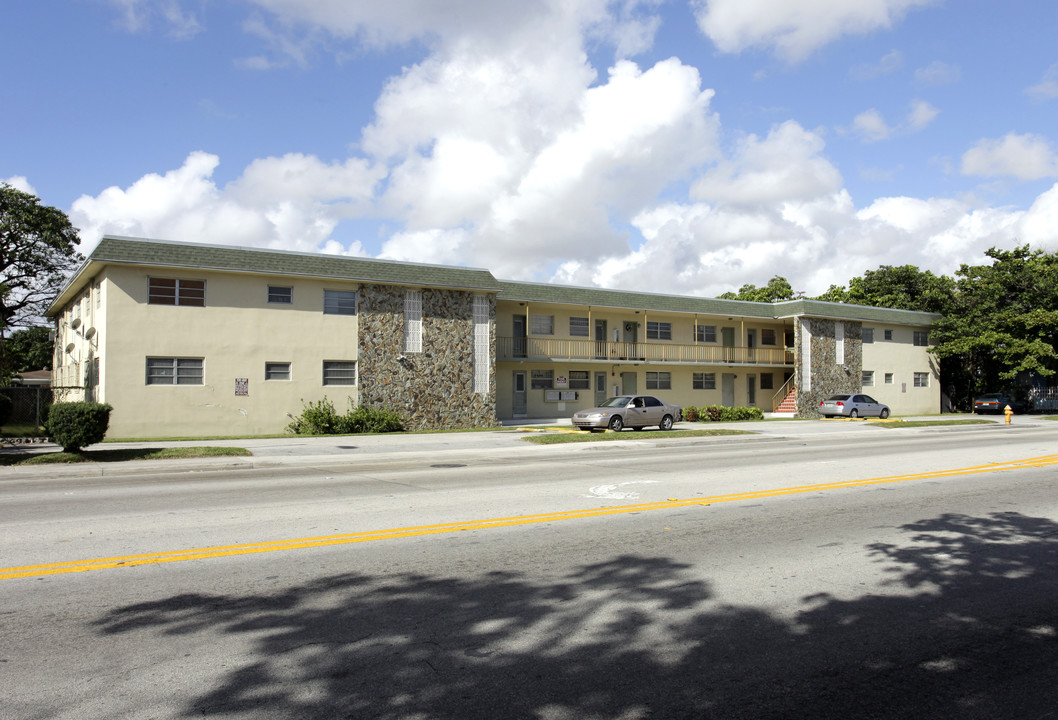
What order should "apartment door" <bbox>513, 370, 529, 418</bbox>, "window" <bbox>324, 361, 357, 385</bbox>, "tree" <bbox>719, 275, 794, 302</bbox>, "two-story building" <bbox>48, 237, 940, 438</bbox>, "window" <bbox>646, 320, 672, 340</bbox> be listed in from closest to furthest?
"two-story building" <bbox>48, 237, 940, 438</bbox>
"window" <bbox>324, 361, 357, 385</bbox>
"apartment door" <bbox>513, 370, 529, 418</bbox>
"window" <bbox>646, 320, 672, 340</bbox>
"tree" <bbox>719, 275, 794, 302</bbox>

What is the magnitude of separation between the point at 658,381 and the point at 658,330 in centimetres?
278

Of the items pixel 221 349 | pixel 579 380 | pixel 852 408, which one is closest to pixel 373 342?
pixel 221 349

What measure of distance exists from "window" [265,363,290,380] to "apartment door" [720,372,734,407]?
2483 cm

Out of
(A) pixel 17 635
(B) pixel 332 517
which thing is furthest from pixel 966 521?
(A) pixel 17 635

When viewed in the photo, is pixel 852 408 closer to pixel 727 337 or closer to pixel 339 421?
pixel 727 337

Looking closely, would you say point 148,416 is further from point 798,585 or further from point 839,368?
point 839,368

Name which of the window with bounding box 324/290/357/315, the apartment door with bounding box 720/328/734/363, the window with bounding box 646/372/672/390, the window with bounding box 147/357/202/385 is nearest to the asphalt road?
the window with bounding box 147/357/202/385

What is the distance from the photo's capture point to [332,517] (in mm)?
8992

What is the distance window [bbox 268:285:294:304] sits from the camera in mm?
26672

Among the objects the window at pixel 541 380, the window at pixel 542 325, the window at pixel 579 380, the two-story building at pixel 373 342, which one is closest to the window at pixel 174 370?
the two-story building at pixel 373 342

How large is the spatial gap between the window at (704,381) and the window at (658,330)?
292cm

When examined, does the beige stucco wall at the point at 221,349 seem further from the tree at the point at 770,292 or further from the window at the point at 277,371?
the tree at the point at 770,292

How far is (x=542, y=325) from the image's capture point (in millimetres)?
35781

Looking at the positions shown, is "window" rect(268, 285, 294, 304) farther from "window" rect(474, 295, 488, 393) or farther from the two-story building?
"window" rect(474, 295, 488, 393)
